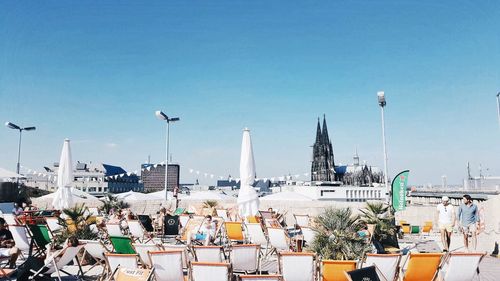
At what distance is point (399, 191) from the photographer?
12078 mm

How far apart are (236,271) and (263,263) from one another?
7.36 feet

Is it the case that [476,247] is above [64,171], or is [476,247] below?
below

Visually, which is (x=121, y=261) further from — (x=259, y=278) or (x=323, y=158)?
(x=323, y=158)

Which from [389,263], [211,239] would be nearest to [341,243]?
[389,263]

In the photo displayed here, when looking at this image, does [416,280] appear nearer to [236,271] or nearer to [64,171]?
[236,271]

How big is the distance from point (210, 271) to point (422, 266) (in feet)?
8.90

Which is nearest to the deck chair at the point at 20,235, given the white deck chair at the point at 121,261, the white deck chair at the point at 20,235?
the white deck chair at the point at 20,235

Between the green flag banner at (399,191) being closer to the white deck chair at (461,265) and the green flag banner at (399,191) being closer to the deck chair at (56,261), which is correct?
the white deck chair at (461,265)

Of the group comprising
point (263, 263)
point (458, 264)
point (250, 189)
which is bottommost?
point (263, 263)

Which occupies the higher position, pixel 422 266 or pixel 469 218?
pixel 469 218

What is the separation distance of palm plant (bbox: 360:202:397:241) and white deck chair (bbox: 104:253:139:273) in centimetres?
499

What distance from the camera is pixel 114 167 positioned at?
14712 centimetres

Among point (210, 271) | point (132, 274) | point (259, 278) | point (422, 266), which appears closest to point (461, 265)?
point (422, 266)

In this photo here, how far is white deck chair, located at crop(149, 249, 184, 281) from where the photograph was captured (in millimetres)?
4684
